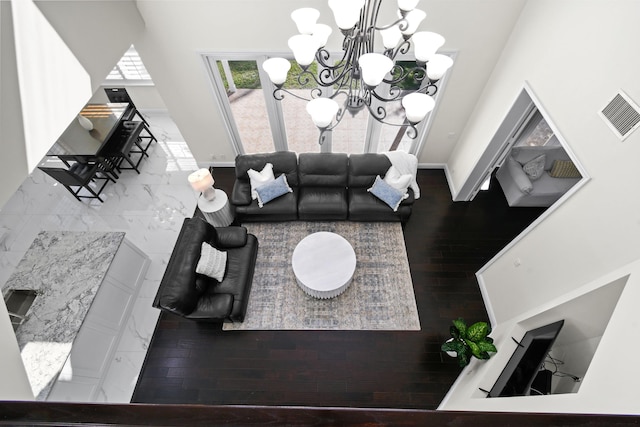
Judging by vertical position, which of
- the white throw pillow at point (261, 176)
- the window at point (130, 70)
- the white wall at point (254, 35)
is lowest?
the white throw pillow at point (261, 176)

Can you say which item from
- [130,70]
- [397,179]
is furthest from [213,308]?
[130,70]

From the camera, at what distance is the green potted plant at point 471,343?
3.46m

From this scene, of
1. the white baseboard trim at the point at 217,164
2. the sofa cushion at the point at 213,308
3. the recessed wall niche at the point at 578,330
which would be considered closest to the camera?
the recessed wall niche at the point at 578,330

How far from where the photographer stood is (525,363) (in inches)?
109

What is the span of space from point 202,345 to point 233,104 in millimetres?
3582

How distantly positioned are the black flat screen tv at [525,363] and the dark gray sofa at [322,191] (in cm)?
Result: 247

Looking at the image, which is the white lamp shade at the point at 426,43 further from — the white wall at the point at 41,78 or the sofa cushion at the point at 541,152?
the sofa cushion at the point at 541,152

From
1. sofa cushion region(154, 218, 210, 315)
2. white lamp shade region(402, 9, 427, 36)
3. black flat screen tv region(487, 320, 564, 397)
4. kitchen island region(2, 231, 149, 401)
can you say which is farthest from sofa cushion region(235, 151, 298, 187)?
black flat screen tv region(487, 320, 564, 397)

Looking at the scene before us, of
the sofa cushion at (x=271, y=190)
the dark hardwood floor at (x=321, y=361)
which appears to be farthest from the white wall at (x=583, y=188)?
the sofa cushion at (x=271, y=190)

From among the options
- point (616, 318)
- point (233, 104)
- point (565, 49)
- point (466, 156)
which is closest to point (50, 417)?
point (616, 318)

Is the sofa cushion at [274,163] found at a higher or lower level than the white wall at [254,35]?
lower

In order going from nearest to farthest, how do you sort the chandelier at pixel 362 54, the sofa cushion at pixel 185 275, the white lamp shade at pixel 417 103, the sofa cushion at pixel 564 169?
the chandelier at pixel 362 54 → the white lamp shade at pixel 417 103 → the sofa cushion at pixel 185 275 → the sofa cushion at pixel 564 169

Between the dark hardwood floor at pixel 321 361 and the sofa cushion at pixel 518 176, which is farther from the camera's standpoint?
the sofa cushion at pixel 518 176

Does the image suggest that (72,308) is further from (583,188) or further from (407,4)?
(583,188)
